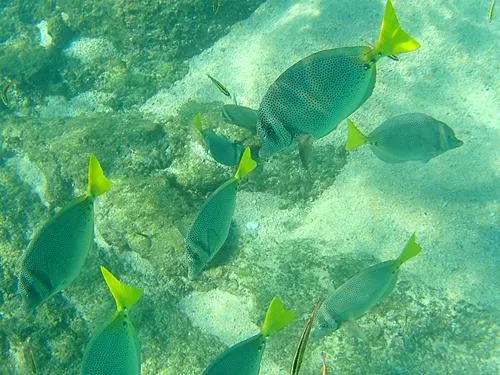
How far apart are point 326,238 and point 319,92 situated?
1.72 meters

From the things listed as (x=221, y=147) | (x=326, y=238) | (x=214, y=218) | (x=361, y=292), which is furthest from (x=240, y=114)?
(x=361, y=292)

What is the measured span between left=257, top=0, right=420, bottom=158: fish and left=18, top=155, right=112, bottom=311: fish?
2.95ft

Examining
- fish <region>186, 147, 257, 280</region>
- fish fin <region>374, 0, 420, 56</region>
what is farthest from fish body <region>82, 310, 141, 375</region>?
fish fin <region>374, 0, 420, 56</region>

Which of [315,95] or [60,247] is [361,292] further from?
[60,247]

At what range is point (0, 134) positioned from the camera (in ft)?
16.6

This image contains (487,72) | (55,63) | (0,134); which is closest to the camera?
(487,72)

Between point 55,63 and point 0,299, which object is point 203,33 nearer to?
point 55,63

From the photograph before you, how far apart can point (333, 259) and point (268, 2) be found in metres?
4.10

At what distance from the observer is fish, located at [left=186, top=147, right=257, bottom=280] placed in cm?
211

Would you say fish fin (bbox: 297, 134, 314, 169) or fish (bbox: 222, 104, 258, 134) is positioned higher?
fish fin (bbox: 297, 134, 314, 169)

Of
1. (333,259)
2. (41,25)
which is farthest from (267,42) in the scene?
(41,25)

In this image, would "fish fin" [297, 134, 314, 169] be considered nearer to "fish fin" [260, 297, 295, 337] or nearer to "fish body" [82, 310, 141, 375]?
"fish fin" [260, 297, 295, 337]

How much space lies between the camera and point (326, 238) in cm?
332

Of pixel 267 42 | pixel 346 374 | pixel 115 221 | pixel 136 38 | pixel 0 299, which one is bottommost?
pixel 346 374
